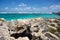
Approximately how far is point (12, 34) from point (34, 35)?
93cm

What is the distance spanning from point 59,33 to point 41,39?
1.82 m

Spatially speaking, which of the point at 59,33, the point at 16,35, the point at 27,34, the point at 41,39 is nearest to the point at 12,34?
the point at 16,35

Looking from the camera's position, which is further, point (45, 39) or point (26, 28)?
point (26, 28)

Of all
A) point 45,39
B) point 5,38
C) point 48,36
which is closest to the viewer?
point 5,38

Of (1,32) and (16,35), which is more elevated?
(1,32)

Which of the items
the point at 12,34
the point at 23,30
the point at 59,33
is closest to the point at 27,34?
the point at 23,30

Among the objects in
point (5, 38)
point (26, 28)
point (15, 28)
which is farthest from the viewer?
point (15, 28)

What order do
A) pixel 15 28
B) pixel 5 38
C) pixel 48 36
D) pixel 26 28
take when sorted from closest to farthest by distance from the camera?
pixel 5 38, pixel 48 36, pixel 26 28, pixel 15 28

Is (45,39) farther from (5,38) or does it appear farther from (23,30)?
(5,38)

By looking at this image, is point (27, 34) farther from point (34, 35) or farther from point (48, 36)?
point (48, 36)

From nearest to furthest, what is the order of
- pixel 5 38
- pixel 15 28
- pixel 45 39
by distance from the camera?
pixel 5 38 → pixel 45 39 → pixel 15 28

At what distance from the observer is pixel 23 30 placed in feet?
21.0

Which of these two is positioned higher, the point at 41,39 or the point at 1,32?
the point at 1,32

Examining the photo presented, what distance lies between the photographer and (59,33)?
7.36m
